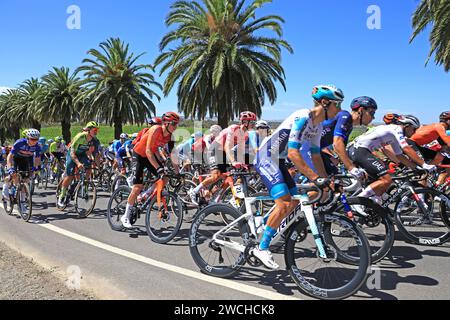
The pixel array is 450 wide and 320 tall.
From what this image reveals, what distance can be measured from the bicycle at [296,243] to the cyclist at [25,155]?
19.0 ft

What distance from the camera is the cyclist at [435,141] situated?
22.0 ft

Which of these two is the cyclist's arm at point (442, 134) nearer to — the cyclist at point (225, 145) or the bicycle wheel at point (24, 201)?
the cyclist at point (225, 145)

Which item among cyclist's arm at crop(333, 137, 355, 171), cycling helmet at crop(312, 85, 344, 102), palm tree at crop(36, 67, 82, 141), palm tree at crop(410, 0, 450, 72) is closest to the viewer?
cycling helmet at crop(312, 85, 344, 102)

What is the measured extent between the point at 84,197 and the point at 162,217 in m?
3.10

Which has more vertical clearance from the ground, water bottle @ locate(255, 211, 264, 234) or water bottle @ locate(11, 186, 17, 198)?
water bottle @ locate(11, 186, 17, 198)

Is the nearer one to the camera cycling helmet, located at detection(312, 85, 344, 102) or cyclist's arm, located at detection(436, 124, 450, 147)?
cycling helmet, located at detection(312, 85, 344, 102)

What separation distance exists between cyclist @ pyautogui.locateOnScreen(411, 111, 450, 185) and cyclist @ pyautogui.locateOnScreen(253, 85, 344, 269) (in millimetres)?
3741

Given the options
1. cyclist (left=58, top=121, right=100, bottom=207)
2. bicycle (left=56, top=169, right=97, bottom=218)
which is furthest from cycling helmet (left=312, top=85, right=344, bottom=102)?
cyclist (left=58, top=121, right=100, bottom=207)

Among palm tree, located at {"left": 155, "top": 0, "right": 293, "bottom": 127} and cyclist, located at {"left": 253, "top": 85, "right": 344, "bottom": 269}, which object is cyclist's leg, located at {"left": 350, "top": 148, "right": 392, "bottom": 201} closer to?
cyclist, located at {"left": 253, "top": 85, "right": 344, "bottom": 269}

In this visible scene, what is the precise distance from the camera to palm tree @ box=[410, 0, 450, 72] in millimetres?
14666

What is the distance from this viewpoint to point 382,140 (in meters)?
5.59

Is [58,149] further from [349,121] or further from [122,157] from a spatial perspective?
[349,121]

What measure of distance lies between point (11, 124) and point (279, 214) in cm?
4843

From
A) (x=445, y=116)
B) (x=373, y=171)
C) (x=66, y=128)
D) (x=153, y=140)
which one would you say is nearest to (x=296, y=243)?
(x=373, y=171)
